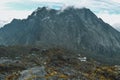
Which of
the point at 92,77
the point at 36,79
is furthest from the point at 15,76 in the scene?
the point at 92,77

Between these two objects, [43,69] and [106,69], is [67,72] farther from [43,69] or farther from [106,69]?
[106,69]

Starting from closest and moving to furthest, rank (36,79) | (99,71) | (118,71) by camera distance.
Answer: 1. (36,79)
2. (99,71)
3. (118,71)

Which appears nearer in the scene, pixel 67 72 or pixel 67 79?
pixel 67 79

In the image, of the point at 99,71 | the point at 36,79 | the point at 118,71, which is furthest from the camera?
the point at 118,71

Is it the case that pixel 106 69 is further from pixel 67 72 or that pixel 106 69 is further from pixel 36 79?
pixel 36 79

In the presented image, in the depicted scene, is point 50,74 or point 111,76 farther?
point 111,76

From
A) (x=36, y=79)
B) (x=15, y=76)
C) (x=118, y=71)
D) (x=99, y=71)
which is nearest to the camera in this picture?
(x=36, y=79)

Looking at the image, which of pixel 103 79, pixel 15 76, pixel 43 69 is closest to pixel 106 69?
pixel 103 79

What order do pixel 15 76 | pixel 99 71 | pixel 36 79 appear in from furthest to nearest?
pixel 99 71
pixel 15 76
pixel 36 79
